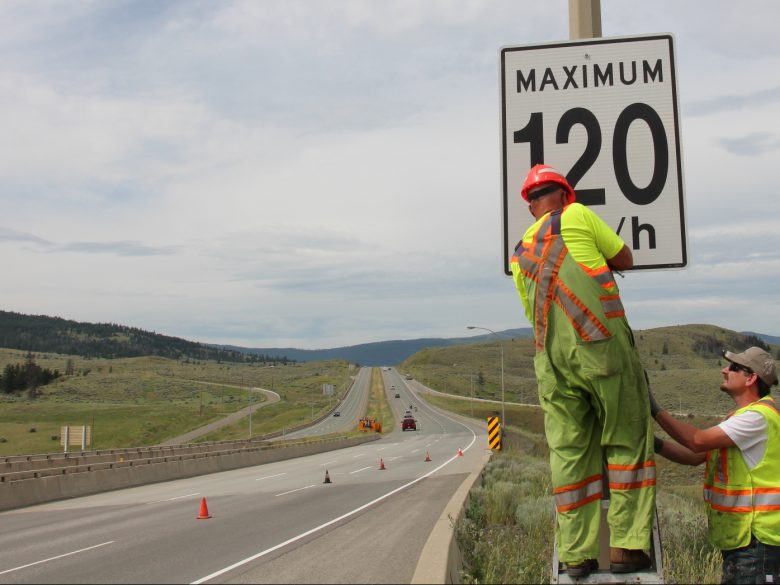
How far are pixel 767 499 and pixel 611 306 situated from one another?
1435mm

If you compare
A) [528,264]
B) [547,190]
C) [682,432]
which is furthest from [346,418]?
[528,264]

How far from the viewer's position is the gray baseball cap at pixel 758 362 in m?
4.23

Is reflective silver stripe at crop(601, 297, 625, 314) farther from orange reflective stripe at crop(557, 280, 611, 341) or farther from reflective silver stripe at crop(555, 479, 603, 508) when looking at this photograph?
reflective silver stripe at crop(555, 479, 603, 508)

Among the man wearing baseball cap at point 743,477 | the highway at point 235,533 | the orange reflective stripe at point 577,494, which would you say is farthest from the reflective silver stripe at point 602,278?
the highway at point 235,533

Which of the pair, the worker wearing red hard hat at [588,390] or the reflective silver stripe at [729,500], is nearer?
the worker wearing red hard hat at [588,390]

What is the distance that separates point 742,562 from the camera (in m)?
4.00

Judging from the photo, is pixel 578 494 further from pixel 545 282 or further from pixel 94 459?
pixel 94 459

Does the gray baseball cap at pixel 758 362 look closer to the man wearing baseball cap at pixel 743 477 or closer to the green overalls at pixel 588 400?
the man wearing baseball cap at pixel 743 477

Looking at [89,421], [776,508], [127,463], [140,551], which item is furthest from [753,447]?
[89,421]

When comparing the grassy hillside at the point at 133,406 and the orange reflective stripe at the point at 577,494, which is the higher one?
the orange reflective stripe at the point at 577,494

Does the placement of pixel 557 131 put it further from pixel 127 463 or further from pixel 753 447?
pixel 127 463

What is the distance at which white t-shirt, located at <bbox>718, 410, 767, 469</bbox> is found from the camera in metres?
4.02

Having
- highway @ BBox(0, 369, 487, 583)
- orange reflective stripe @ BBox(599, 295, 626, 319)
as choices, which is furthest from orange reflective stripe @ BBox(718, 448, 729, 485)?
highway @ BBox(0, 369, 487, 583)

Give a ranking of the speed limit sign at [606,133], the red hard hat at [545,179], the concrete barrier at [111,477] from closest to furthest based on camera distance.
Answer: the red hard hat at [545,179], the speed limit sign at [606,133], the concrete barrier at [111,477]
